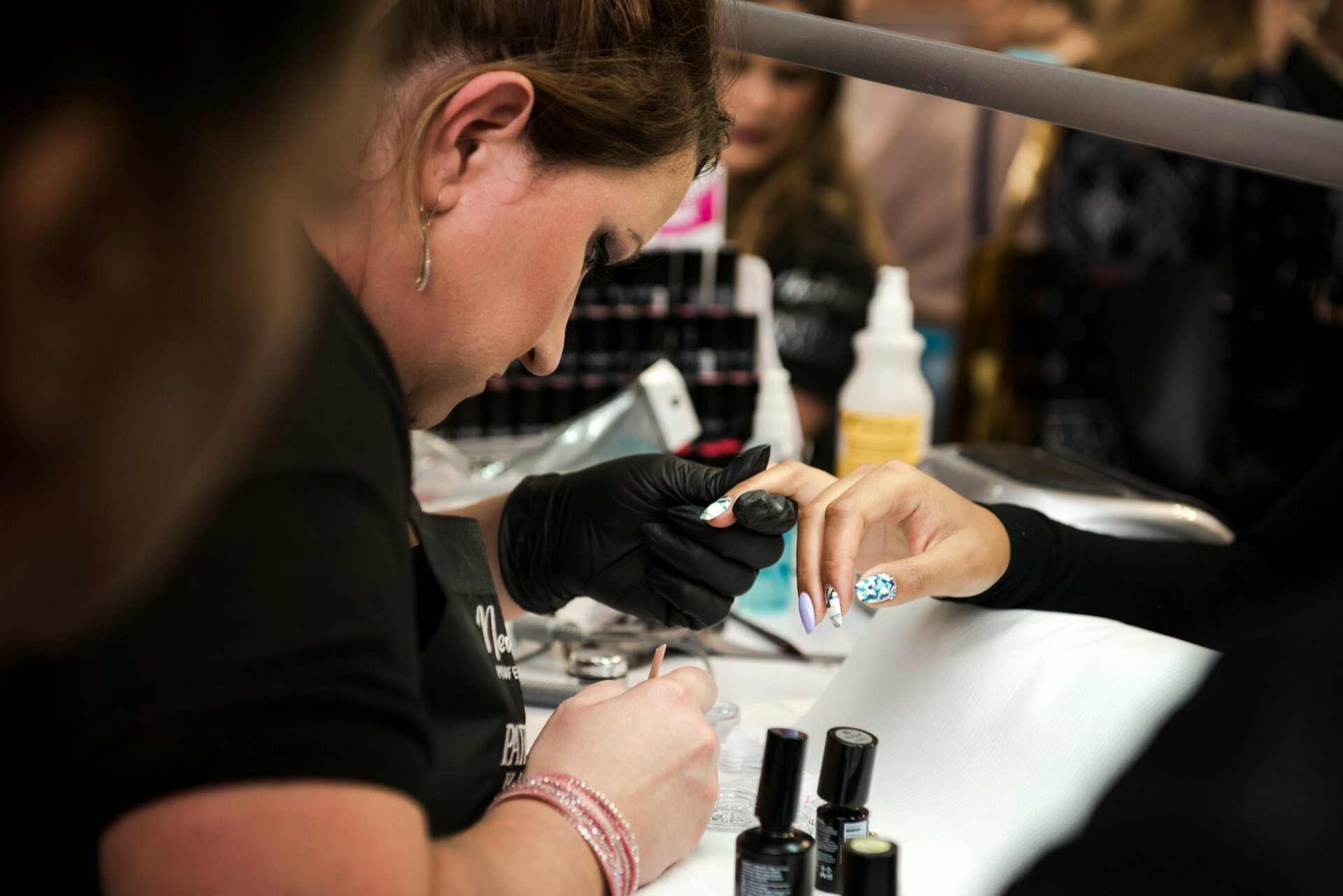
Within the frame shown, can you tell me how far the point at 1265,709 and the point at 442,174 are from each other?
1.44 ft

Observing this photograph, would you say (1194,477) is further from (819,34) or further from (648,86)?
(648,86)

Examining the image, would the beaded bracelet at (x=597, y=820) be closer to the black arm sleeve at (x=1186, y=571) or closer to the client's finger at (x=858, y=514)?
the client's finger at (x=858, y=514)

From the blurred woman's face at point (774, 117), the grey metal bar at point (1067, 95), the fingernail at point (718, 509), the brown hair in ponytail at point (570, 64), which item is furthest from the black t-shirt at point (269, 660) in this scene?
the blurred woman's face at point (774, 117)

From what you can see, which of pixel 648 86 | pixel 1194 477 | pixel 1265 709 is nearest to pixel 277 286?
pixel 648 86

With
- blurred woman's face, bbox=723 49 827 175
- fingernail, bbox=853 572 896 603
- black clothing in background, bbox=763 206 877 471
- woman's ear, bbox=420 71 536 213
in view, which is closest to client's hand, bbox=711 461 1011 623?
fingernail, bbox=853 572 896 603

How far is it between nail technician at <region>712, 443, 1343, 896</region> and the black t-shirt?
26 centimetres

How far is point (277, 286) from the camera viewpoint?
0.53 meters

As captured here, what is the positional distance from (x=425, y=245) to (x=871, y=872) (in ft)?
1.25

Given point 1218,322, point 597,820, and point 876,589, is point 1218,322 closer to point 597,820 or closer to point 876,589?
point 876,589

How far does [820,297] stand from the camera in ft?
7.24

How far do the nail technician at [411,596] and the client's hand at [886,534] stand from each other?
3cm

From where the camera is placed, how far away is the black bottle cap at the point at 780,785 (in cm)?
67

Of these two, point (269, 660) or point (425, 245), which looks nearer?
point (269, 660)

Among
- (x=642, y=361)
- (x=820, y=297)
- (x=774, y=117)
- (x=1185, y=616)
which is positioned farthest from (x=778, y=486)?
(x=774, y=117)
